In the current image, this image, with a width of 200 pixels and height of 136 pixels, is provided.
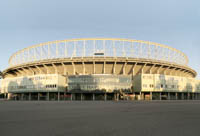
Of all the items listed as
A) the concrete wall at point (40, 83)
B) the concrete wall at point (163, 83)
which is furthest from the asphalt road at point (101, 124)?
the concrete wall at point (163, 83)

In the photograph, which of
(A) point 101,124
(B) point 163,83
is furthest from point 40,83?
(A) point 101,124

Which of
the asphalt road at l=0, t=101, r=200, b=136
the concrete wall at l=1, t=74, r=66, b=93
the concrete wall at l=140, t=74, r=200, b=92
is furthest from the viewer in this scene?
the concrete wall at l=140, t=74, r=200, b=92

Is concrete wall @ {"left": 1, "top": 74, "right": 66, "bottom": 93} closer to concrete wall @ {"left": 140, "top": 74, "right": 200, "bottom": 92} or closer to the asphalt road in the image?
concrete wall @ {"left": 140, "top": 74, "right": 200, "bottom": 92}

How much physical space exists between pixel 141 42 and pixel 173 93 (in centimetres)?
2313

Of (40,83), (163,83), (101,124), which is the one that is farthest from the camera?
(163,83)

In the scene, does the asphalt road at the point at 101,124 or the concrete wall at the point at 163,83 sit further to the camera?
the concrete wall at the point at 163,83

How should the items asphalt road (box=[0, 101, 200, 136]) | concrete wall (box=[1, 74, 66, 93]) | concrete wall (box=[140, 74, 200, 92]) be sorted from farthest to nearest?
concrete wall (box=[140, 74, 200, 92]) → concrete wall (box=[1, 74, 66, 93]) → asphalt road (box=[0, 101, 200, 136])

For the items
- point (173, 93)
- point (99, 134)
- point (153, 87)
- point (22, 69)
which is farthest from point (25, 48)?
point (99, 134)

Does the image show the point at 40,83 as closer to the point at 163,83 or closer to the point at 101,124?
the point at 163,83

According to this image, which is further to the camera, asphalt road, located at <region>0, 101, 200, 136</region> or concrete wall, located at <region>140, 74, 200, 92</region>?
concrete wall, located at <region>140, 74, 200, 92</region>

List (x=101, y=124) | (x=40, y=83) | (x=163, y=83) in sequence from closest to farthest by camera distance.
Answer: (x=101, y=124) < (x=40, y=83) < (x=163, y=83)

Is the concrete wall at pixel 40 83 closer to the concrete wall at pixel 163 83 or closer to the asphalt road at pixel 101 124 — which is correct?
the concrete wall at pixel 163 83

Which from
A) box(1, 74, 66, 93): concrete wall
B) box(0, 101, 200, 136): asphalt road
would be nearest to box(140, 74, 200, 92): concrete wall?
box(1, 74, 66, 93): concrete wall

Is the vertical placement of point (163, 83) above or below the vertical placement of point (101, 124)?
above
